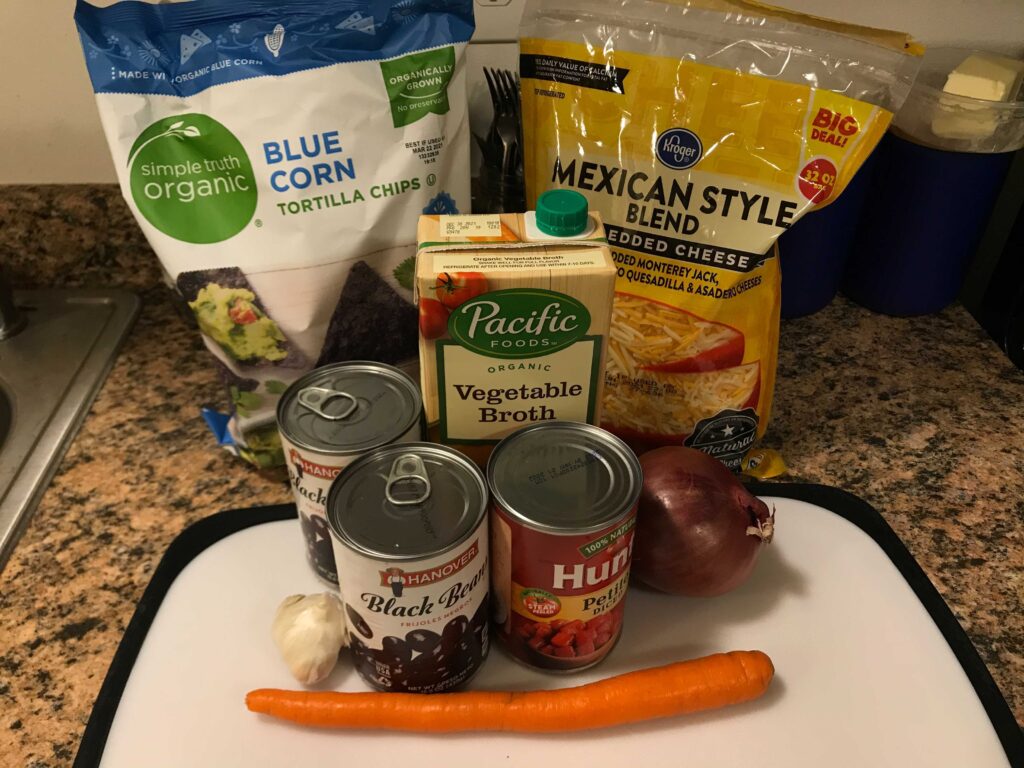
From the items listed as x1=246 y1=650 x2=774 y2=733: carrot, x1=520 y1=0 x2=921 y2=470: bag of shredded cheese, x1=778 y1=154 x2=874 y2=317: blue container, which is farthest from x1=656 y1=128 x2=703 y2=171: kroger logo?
x1=246 y1=650 x2=774 y2=733: carrot

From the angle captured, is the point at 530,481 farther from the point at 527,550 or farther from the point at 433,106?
the point at 433,106

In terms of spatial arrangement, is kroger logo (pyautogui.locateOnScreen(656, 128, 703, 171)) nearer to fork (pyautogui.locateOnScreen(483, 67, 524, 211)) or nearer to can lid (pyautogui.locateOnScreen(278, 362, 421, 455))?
fork (pyautogui.locateOnScreen(483, 67, 524, 211))

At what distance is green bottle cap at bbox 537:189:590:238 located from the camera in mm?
692

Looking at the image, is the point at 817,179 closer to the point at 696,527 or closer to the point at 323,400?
the point at 696,527

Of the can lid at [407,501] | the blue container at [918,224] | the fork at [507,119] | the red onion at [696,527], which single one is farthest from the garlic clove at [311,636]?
the blue container at [918,224]

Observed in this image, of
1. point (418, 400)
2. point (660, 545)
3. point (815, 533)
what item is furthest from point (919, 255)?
point (418, 400)

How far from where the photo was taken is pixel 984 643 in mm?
769

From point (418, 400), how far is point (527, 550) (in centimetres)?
18

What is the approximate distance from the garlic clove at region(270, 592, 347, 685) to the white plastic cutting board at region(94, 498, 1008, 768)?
0.02m

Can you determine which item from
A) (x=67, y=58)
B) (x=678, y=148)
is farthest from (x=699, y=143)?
(x=67, y=58)

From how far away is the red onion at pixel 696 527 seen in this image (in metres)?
0.75

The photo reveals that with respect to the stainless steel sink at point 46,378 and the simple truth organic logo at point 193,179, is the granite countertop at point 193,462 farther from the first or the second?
the simple truth organic logo at point 193,179

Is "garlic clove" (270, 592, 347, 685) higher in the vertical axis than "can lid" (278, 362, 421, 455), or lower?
lower

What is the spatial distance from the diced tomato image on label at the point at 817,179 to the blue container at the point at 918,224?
28 cm
